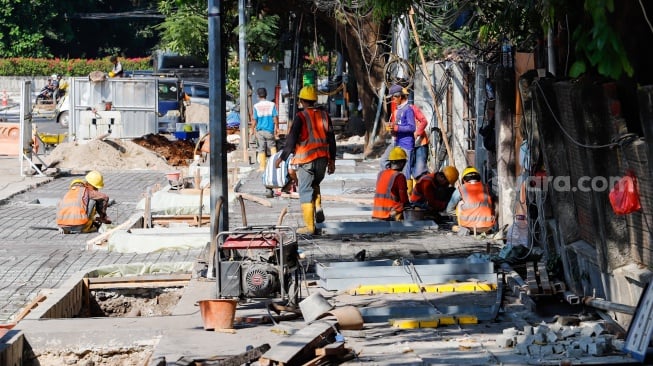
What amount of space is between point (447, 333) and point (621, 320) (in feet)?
4.44

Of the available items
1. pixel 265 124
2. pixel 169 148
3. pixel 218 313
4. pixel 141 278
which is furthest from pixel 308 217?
pixel 169 148

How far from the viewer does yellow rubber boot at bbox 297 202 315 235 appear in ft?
47.6

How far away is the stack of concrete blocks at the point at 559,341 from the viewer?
8.16m

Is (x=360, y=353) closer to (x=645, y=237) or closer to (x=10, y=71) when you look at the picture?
(x=645, y=237)

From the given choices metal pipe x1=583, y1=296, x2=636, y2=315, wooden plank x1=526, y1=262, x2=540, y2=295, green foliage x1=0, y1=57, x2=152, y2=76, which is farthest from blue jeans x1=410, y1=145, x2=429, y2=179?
green foliage x1=0, y1=57, x2=152, y2=76

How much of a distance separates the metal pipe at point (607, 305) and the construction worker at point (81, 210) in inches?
333

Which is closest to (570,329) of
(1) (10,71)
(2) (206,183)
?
(2) (206,183)

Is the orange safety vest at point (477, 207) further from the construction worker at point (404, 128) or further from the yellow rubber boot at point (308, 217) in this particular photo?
the construction worker at point (404, 128)

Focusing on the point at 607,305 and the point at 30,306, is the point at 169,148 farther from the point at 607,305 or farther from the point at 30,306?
the point at 607,305

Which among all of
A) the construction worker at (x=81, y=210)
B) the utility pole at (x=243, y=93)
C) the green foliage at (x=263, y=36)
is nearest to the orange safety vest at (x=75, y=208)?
the construction worker at (x=81, y=210)

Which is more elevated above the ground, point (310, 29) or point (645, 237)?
point (310, 29)

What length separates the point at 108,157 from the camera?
2748cm

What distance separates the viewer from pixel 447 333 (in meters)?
9.25

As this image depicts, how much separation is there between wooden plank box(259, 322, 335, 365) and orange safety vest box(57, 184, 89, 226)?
7.72 metres
